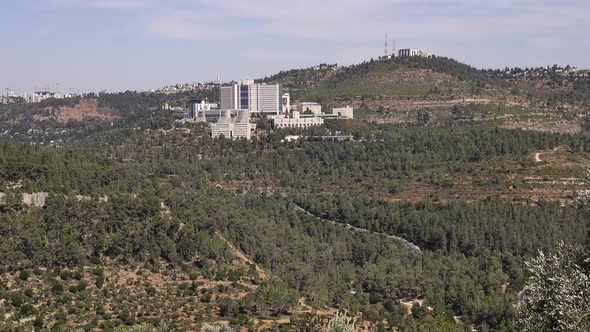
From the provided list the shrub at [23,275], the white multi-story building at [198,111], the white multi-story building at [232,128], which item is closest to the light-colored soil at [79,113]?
the white multi-story building at [198,111]

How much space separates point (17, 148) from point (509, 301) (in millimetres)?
32170

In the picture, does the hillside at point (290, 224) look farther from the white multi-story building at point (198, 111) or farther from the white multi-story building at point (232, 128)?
the white multi-story building at point (198, 111)

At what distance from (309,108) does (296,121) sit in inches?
361

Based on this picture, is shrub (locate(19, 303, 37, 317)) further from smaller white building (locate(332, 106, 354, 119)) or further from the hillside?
smaller white building (locate(332, 106, 354, 119))

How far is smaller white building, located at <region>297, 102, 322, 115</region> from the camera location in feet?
351

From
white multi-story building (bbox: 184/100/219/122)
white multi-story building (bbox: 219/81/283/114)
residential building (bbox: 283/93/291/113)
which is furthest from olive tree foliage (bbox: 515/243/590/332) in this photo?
residential building (bbox: 283/93/291/113)

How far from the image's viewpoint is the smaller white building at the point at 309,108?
106875 mm

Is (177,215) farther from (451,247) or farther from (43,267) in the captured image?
(451,247)

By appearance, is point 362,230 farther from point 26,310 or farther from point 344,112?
point 344,112

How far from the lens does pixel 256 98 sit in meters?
110

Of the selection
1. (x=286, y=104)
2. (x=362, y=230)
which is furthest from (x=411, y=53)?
(x=362, y=230)

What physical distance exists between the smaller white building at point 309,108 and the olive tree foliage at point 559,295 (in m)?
90.9

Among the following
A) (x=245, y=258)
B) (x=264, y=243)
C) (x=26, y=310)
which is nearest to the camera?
(x=26, y=310)

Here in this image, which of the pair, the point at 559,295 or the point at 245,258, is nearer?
the point at 559,295
